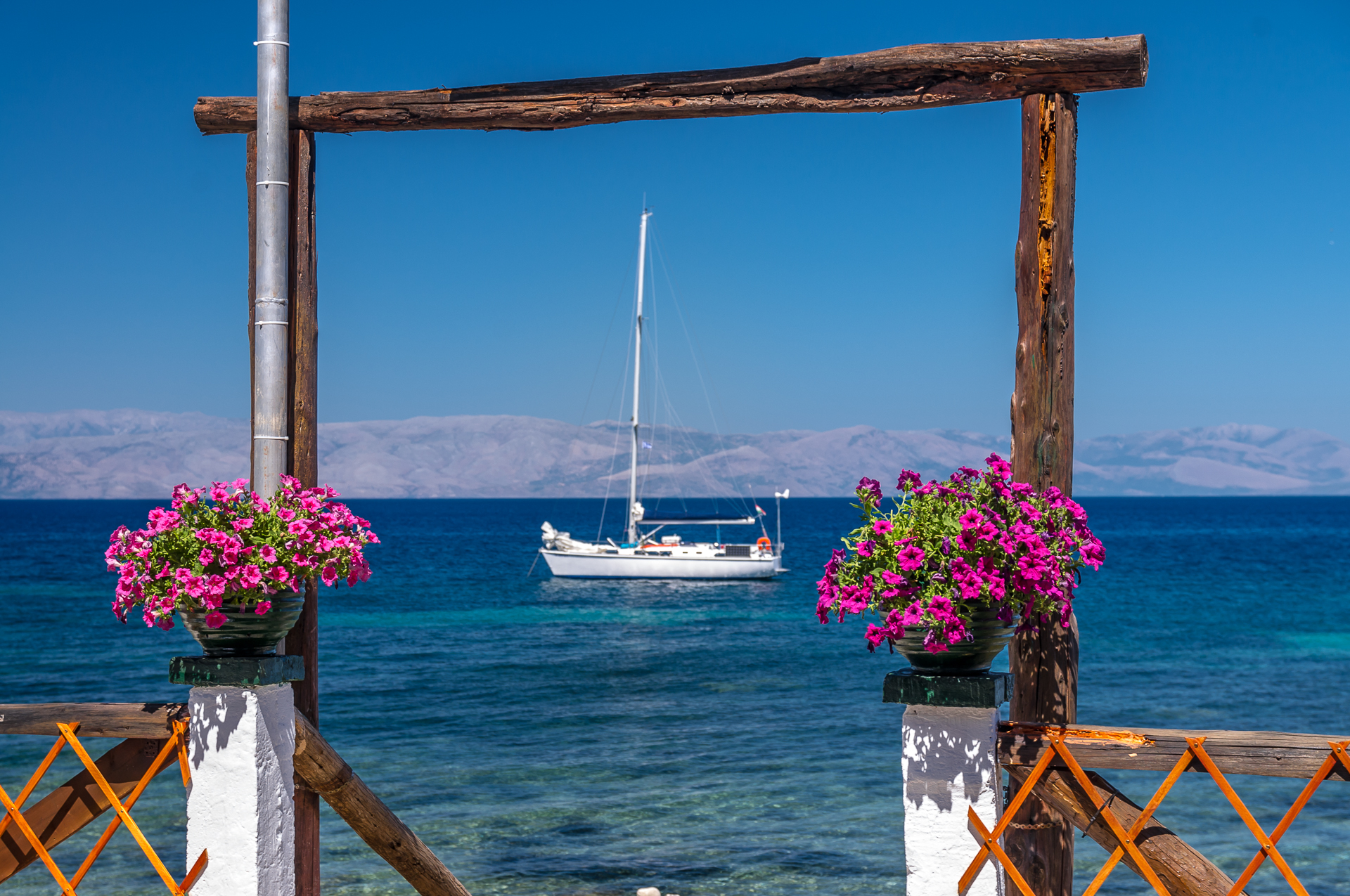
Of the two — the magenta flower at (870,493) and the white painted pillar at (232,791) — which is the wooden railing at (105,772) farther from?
the magenta flower at (870,493)

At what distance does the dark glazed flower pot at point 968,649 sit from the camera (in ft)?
10.9

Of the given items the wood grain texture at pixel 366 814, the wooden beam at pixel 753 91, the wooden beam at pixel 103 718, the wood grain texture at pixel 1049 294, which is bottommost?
the wood grain texture at pixel 366 814

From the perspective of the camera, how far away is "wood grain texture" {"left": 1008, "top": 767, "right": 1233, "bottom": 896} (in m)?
3.35

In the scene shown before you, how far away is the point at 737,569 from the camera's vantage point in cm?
4869

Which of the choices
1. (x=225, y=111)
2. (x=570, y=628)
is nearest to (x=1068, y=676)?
(x=225, y=111)

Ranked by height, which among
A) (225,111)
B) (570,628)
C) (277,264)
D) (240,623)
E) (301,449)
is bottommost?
(570,628)

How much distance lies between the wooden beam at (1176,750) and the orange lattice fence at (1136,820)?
25 millimetres

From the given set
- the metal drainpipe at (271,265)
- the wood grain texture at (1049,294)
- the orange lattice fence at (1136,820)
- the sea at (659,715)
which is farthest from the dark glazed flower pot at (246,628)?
the sea at (659,715)

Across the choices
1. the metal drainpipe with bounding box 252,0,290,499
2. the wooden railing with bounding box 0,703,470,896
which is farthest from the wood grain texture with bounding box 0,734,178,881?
the metal drainpipe with bounding box 252,0,290,499

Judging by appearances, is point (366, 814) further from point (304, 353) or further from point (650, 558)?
point (650, 558)

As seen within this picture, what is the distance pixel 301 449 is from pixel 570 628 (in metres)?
29.0

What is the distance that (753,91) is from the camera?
4184 millimetres

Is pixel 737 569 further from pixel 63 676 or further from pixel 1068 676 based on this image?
pixel 1068 676

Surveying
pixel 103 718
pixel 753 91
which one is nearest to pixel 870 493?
pixel 753 91
